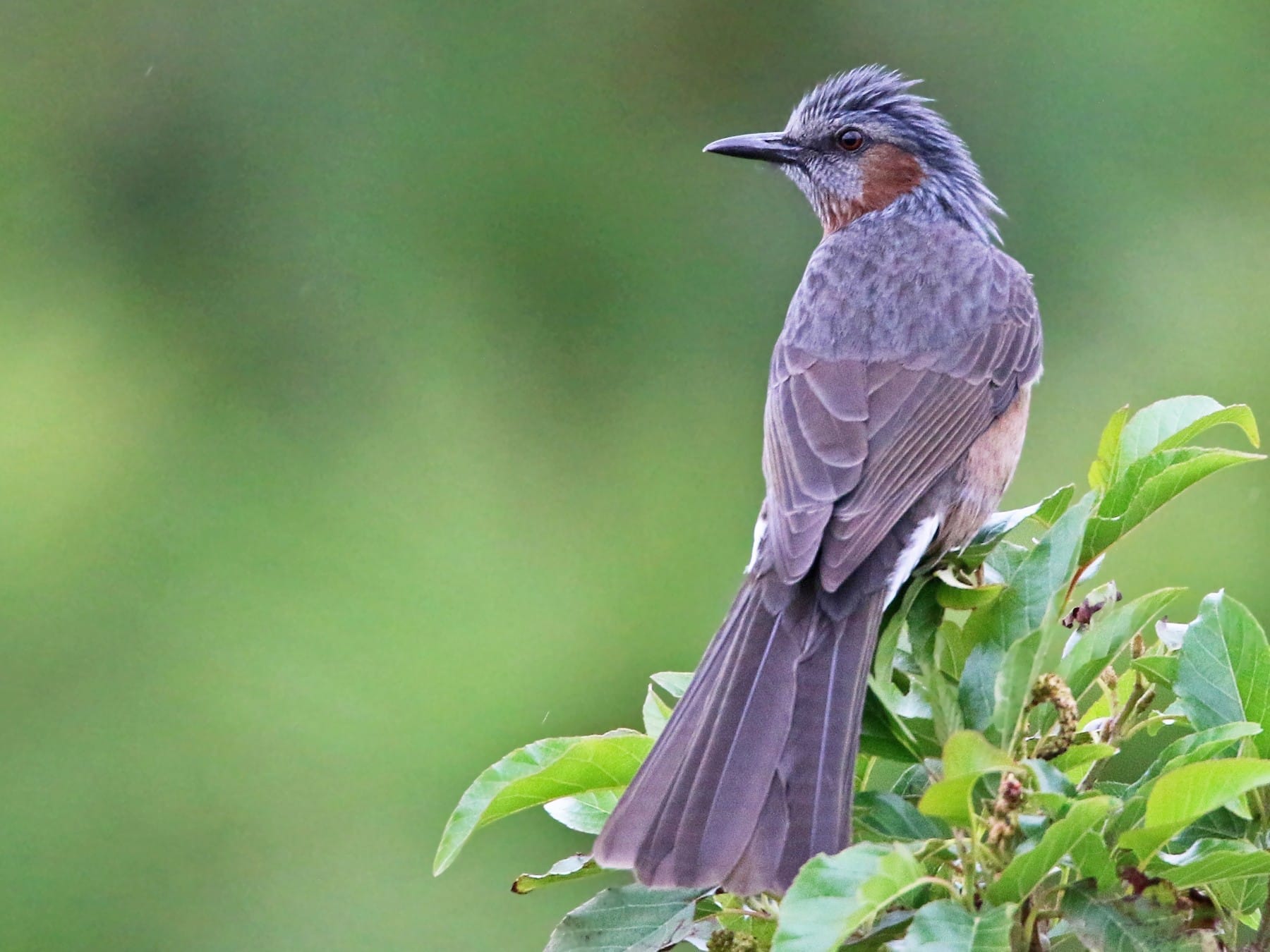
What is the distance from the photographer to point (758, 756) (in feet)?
9.29

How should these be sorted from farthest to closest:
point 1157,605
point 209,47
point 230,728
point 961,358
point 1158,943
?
point 209,47 < point 230,728 < point 961,358 < point 1157,605 < point 1158,943

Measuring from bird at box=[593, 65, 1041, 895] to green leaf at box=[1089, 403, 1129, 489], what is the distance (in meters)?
0.47

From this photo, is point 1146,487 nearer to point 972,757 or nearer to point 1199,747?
point 1199,747

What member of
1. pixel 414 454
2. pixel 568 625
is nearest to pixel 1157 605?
pixel 568 625

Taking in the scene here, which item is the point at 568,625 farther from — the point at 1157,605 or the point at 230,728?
the point at 1157,605

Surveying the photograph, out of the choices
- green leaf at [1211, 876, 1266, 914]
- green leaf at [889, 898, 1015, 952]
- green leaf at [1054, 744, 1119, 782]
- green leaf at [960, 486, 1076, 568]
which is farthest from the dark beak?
green leaf at [889, 898, 1015, 952]

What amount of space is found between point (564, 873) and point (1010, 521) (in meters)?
1.16

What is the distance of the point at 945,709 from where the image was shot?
2.49 meters

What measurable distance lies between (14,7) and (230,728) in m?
5.47

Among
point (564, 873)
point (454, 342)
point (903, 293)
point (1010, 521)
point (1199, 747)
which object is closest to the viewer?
point (1199, 747)

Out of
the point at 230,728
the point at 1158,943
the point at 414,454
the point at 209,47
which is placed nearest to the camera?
the point at 1158,943

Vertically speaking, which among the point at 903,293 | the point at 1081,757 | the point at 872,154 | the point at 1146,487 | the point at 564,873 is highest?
the point at 872,154

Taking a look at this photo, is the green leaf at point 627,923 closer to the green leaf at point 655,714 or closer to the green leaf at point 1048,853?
the green leaf at point 655,714

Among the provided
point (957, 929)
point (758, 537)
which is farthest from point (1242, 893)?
point (758, 537)
